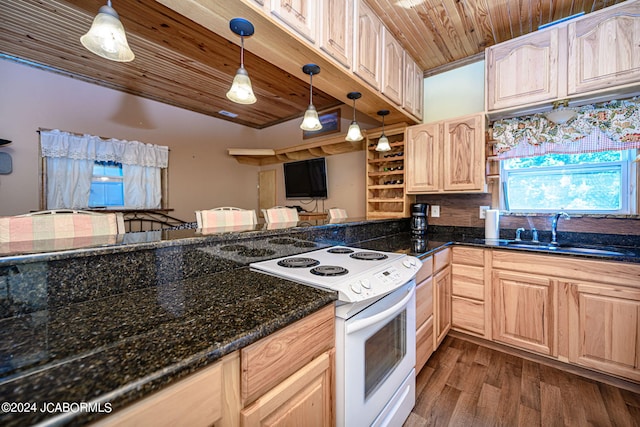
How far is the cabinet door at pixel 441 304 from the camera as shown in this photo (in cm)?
186

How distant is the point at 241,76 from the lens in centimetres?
132

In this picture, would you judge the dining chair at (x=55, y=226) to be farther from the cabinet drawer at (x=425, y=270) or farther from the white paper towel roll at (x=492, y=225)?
the white paper towel roll at (x=492, y=225)

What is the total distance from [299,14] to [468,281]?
218 cm

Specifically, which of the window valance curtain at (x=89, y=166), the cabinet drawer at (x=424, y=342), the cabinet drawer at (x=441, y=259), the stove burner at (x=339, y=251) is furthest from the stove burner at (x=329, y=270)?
the window valance curtain at (x=89, y=166)

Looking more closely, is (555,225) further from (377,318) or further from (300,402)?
(300,402)

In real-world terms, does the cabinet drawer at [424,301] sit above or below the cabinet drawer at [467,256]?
below

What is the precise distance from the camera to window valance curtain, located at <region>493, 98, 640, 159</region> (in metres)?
1.80

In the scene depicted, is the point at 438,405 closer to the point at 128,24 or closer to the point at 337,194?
the point at 337,194

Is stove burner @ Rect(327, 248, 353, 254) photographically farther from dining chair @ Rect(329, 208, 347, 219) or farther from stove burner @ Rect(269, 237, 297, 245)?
dining chair @ Rect(329, 208, 347, 219)

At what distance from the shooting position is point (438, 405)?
1.49 metres

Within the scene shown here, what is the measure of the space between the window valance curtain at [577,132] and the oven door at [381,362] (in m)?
1.78

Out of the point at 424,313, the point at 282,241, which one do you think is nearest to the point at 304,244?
the point at 282,241

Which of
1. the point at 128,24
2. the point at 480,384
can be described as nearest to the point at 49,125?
the point at 128,24

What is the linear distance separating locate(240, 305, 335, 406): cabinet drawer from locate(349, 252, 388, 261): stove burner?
534 mm
